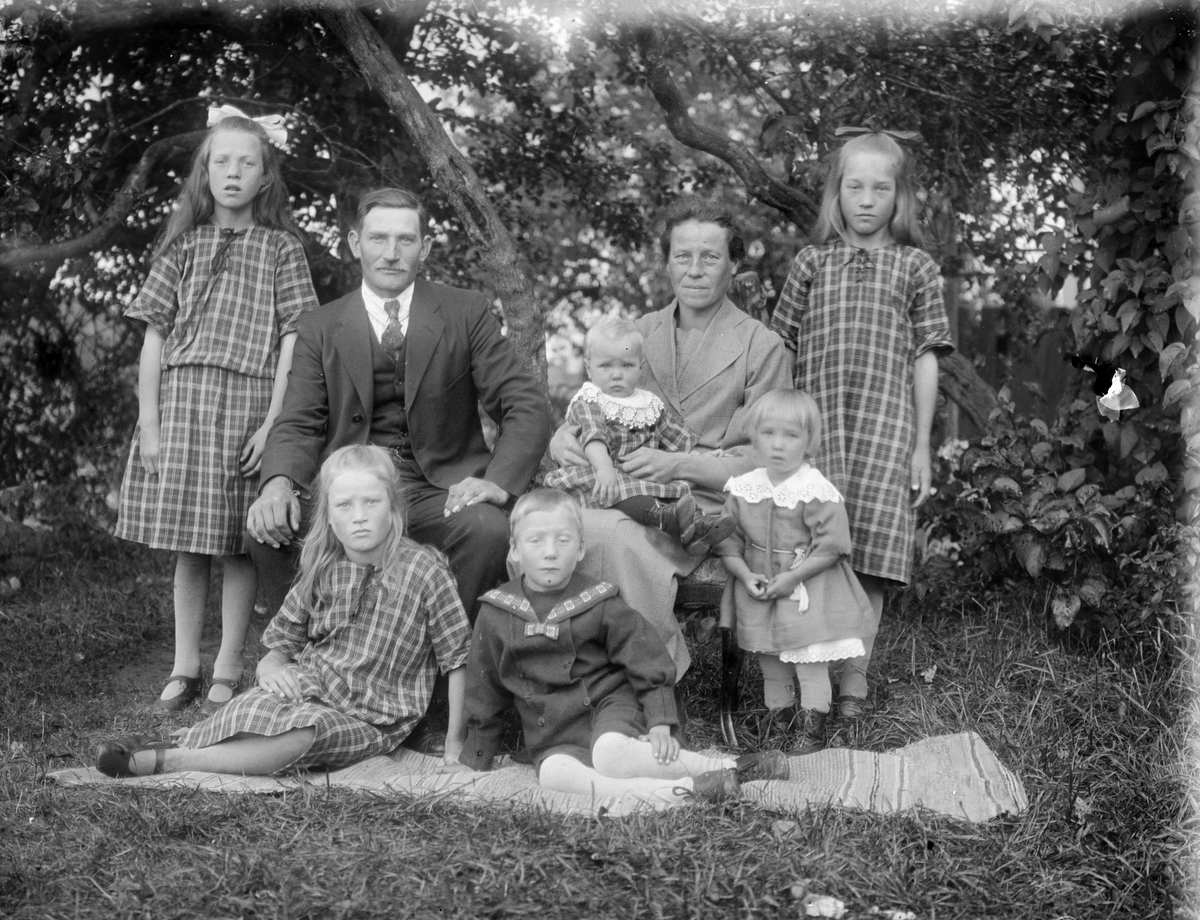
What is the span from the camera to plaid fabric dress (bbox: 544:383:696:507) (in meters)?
3.83

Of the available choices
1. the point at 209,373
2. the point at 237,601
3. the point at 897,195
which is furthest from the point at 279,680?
the point at 897,195

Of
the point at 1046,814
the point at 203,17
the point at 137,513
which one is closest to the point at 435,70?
the point at 203,17

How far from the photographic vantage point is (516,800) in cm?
318

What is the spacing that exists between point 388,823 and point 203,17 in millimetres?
4270

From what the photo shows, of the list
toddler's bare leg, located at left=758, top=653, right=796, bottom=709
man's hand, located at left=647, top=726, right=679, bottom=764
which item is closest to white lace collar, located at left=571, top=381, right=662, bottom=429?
toddler's bare leg, located at left=758, top=653, right=796, bottom=709

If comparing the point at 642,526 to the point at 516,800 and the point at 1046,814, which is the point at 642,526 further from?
the point at 1046,814

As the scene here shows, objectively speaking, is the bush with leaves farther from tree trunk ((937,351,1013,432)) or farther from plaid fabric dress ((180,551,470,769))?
plaid fabric dress ((180,551,470,769))

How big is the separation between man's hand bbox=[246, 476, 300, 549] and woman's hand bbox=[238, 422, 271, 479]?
455 mm

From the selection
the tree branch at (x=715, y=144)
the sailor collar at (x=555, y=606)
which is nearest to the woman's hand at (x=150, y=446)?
the sailor collar at (x=555, y=606)

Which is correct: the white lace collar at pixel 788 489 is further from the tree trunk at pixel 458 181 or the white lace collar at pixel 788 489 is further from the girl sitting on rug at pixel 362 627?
the tree trunk at pixel 458 181

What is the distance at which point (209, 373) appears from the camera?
4344mm

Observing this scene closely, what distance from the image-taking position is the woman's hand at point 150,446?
4.34 metres

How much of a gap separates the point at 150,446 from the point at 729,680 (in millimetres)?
2076

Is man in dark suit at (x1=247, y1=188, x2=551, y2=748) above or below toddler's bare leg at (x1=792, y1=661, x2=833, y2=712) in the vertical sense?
above
